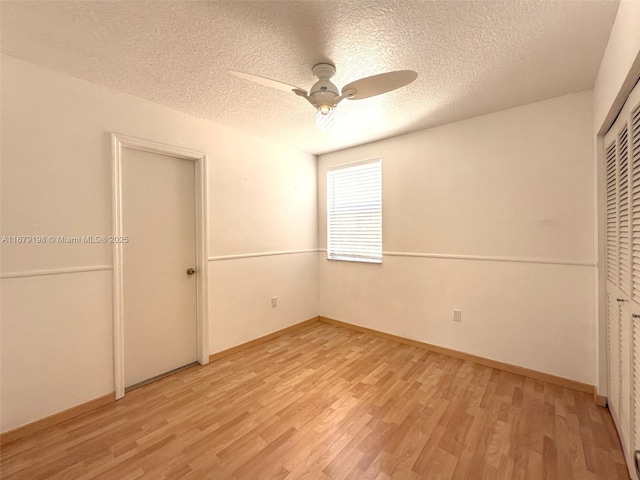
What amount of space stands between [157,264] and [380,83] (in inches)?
94.5

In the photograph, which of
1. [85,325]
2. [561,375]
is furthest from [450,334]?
[85,325]

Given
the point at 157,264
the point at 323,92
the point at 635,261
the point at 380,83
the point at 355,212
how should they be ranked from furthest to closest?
the point at 355,212, the point at 157,264, the point at 323,92, the point at 380,83, the point at 635,261

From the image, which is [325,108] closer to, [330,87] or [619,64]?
[330,87]

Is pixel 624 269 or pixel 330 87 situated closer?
pixel 624 269

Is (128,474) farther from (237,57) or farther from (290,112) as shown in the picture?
Result: (290,112)

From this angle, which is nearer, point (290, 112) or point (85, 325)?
point (85, 325)

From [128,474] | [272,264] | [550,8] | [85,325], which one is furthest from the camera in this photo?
[272,264]

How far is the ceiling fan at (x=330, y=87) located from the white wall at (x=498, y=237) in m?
1.58

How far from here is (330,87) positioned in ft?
5.75

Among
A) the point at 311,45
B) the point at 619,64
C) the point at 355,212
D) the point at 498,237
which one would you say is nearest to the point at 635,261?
the point at 619,64

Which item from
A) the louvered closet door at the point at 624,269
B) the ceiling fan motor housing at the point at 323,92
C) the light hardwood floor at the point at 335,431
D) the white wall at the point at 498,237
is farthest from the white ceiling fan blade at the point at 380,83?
the light hardwood floor at the point at 335,431

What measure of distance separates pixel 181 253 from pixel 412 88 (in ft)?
8.50

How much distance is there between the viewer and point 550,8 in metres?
1.37

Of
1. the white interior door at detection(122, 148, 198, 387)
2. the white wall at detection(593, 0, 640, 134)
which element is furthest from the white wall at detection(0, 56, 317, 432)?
the white wall at detection(593, 0, 640, 134)
